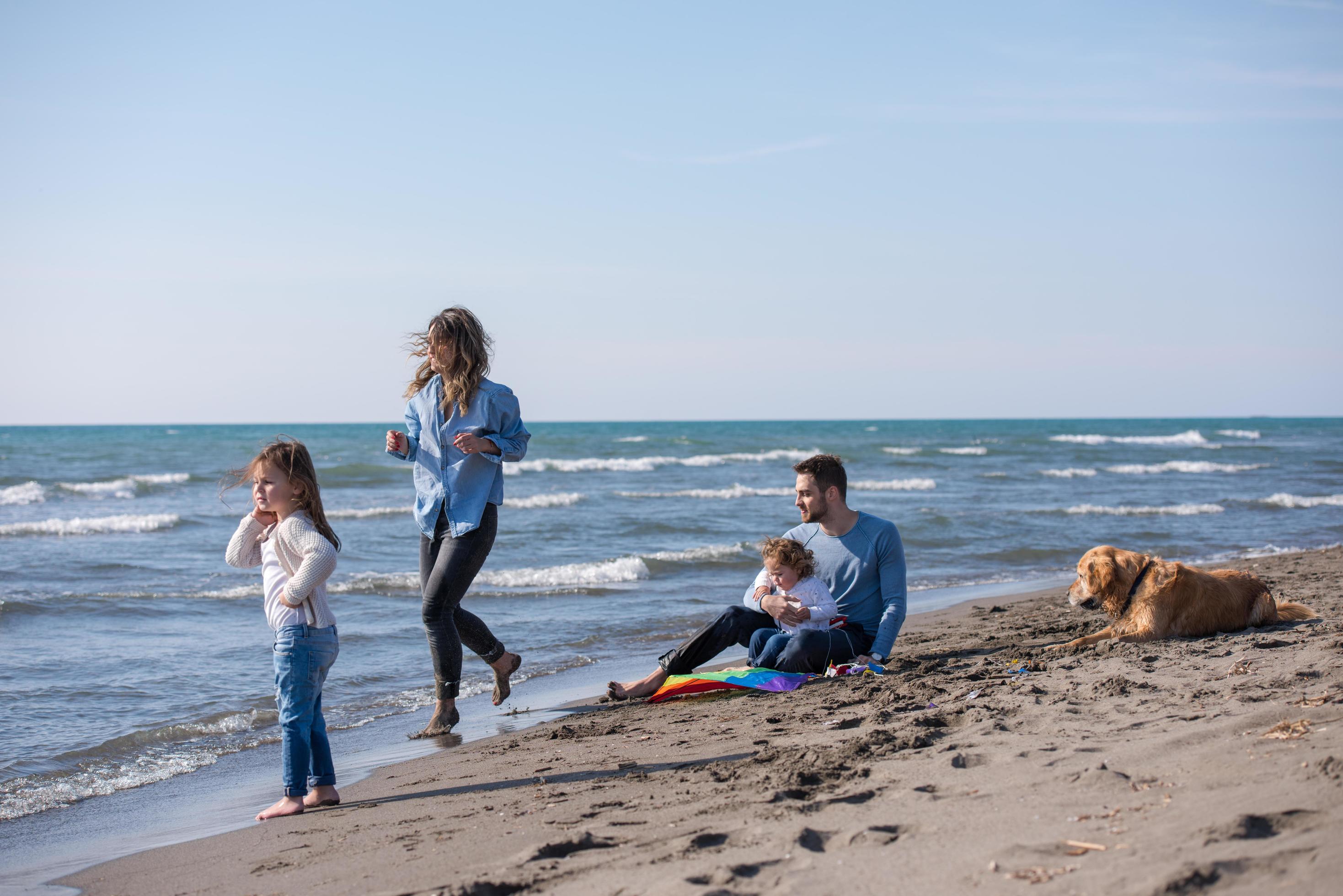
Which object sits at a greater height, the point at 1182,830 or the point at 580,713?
the point at 1182,830

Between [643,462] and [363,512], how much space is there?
18.2 meters

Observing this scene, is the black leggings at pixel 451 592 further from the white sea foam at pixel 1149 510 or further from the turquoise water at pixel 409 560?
the white sea foam at pixel 1149 510

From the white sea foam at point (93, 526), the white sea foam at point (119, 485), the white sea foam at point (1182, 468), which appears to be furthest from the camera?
the white sea foam at point (1182, 468)

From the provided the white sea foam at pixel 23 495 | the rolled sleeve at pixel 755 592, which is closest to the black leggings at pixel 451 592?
the rolled sleeve at pixel 755 592

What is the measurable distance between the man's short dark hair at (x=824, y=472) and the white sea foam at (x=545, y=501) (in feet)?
47.3

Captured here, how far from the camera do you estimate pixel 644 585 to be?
10.5 metres

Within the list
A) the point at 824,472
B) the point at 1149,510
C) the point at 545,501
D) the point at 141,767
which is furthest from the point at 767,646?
the point at 545,501

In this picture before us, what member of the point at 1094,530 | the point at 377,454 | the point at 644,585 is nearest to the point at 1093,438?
the point at 377,454

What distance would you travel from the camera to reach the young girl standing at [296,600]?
3.66 meters

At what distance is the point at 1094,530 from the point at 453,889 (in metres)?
14.4

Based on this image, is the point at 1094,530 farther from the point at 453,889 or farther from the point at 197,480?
the point at 197,480

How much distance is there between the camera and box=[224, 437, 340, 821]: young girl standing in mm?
3662

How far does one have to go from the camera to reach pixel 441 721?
4.98 m

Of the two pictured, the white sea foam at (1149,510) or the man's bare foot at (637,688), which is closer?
the man's bare foot at (637,688)
